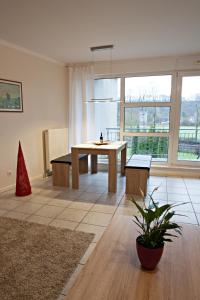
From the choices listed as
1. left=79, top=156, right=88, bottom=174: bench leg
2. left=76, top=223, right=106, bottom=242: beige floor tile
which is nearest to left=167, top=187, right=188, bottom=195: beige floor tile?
left=76, top=223, right=106, bottom=242: beige floor tile

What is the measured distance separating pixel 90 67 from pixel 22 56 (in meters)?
1.48

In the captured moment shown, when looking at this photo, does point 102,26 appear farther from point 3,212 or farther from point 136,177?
point 3,212

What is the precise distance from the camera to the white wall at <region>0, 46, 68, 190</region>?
3.58 metres

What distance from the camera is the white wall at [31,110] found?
3576 mm

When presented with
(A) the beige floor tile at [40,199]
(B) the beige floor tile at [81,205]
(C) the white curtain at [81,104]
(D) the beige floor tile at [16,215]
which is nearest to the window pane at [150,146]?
(C) the white curtain at [81,104]

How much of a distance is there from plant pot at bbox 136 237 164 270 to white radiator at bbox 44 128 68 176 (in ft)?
11.4

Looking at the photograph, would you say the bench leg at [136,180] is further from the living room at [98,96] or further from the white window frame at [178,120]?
the white window frame at [178,120]

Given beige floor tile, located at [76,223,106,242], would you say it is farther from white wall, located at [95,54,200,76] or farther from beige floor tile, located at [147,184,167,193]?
white wall, located at [95,54,200,76]

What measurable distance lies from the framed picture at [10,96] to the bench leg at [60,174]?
1186 millimetres

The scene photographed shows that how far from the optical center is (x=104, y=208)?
3025 mm

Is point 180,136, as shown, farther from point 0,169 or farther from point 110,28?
point 0,169

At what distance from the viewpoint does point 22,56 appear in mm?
3816

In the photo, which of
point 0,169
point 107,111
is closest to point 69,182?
point 0,169

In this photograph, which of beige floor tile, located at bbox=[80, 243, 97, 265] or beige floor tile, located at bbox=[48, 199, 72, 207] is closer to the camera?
beige floor tile, located at bbox=[80, 243, 97, 265]
